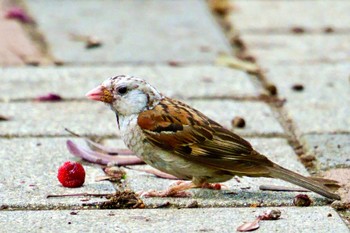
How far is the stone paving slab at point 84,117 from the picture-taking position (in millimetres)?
5812

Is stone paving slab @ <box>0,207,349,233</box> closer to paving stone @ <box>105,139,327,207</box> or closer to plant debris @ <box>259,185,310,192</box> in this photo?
paving stone @ <box>105,139,327,207</box>

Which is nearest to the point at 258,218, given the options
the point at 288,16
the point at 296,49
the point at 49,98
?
the point at 49,98

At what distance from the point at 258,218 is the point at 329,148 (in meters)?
1.27

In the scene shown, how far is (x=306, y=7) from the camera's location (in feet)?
28.5

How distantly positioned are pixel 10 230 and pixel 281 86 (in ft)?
9.82

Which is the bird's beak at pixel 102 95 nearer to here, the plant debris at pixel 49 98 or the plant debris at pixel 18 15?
the plant debris at pixel 49 98

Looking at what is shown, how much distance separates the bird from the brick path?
0.13 meters

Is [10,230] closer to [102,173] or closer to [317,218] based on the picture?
[102,173]

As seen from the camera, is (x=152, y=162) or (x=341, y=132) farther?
(x=341, y=132)

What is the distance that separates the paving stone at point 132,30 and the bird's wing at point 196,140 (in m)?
2.52

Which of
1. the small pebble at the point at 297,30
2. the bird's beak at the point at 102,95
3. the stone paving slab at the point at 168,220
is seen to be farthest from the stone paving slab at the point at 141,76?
the stone paving slab at the point at 168,220

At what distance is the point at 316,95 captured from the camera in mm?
6570

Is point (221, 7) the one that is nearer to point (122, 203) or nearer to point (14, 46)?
point (14, 46)

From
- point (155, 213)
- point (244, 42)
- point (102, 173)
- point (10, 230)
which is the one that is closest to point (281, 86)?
point (244, 42)
